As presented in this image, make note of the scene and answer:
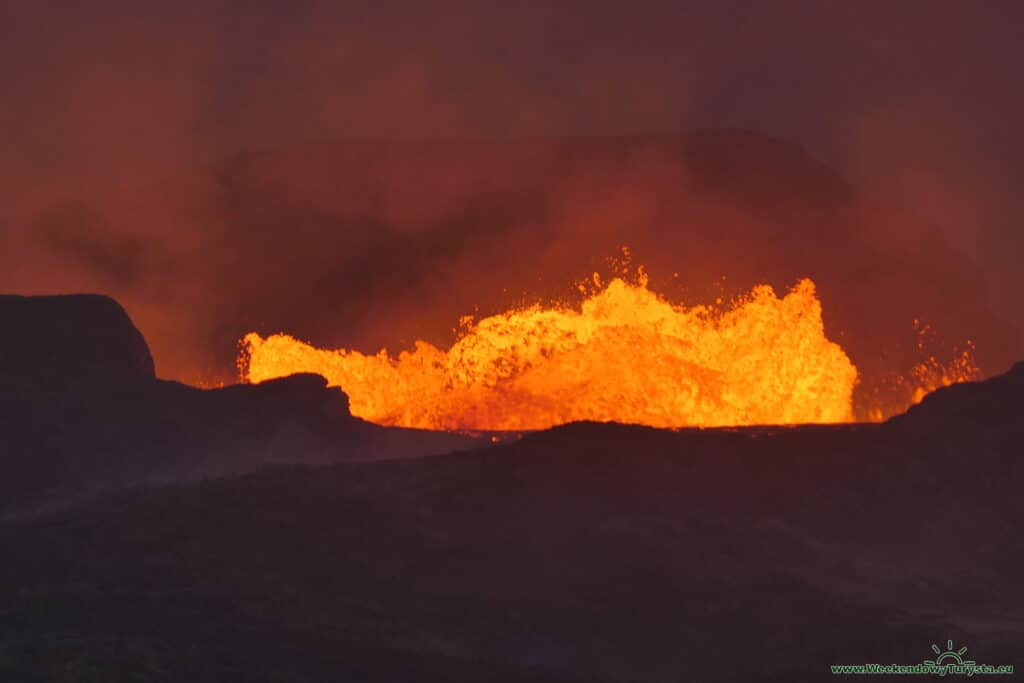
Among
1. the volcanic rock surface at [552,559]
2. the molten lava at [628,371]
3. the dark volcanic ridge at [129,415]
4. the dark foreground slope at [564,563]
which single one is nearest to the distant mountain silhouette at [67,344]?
the dark volcanic ridge at [129,415]

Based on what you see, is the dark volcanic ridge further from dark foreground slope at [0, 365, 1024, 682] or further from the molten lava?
the molten lava

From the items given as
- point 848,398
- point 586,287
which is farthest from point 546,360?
point 848,398

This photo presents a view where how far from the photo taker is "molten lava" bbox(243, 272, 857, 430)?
187ft

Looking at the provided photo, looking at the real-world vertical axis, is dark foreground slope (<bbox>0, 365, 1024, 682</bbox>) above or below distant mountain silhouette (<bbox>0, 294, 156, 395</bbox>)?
below

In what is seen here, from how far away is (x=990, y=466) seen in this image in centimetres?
3447

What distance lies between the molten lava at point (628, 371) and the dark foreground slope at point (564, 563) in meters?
20.9

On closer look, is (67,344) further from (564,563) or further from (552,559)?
(564,563)

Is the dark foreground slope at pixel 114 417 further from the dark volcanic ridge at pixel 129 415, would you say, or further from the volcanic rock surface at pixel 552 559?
the volcanic rock surface at pixel 552 559

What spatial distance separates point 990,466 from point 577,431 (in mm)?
9672

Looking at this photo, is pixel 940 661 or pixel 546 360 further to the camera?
pixel 546 360

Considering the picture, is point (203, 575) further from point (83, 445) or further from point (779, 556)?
point (83, 445)

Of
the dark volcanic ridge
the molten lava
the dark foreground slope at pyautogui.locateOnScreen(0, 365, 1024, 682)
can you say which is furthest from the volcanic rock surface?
the molten lava

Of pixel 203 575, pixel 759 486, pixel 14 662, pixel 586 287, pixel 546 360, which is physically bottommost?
pixel 14 662

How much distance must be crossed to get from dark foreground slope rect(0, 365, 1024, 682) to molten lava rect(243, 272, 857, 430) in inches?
824
